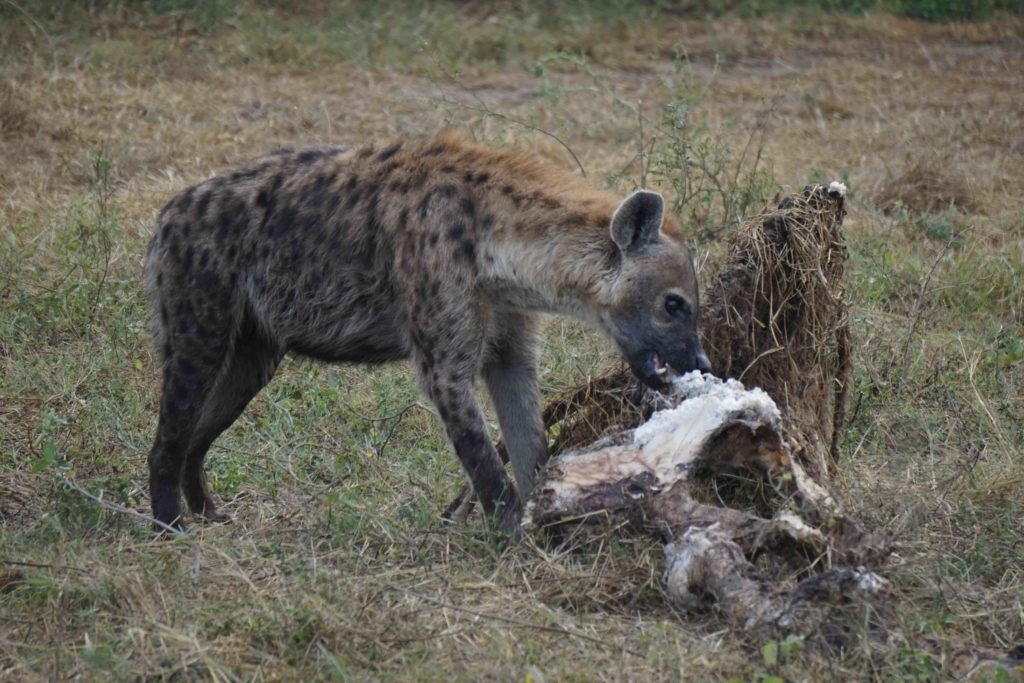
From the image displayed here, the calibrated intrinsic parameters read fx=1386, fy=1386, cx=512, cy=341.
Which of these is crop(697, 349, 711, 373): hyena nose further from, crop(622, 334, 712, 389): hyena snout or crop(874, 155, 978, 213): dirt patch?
crop(874, 155, 978, 213): dirt patch

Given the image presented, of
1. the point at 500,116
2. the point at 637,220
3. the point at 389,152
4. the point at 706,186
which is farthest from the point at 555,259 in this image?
the point at 706,186

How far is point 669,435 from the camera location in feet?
11.2

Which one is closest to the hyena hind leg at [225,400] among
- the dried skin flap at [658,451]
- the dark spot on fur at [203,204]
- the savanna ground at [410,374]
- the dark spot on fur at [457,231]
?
the savanna ground at [410,374]

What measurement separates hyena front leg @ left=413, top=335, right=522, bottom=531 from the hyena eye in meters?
0.52

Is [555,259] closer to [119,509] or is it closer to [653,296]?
Result: [653,296]

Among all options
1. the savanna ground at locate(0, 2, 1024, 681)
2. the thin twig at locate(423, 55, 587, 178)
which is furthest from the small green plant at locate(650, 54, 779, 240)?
the thin twig at locate(423, 55, 587, 178)

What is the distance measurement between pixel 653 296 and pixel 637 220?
0.21 m

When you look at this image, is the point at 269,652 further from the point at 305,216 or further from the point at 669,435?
the point at 305,216

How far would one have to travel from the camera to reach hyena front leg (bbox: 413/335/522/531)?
3662 mm

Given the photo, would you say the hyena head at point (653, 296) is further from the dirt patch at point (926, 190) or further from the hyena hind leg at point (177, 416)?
the dirt patch at point (926, 190)

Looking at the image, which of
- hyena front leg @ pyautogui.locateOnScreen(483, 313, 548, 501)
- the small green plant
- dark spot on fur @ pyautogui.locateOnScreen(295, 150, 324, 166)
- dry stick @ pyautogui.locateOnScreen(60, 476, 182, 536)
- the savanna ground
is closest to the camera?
the savanna ground

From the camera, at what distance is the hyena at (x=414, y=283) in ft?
12.1

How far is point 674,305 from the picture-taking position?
3684 millimetres

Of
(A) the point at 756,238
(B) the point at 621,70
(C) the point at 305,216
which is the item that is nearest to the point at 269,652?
(C) the point at 305,216
